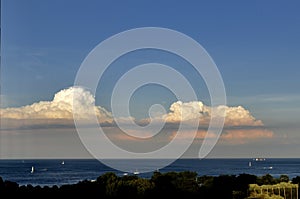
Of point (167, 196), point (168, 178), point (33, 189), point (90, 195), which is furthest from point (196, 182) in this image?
point (33, 189)

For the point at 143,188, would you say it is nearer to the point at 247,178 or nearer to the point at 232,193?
the point at 232,193

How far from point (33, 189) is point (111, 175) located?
841 centimetres

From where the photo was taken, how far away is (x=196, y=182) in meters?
53.6

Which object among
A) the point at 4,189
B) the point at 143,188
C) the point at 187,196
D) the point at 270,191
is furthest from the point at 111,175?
the point at 270,191

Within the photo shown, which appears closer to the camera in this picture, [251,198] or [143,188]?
[251,198]

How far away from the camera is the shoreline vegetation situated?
4617 centimetres

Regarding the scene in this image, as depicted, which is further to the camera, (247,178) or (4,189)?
(247,178)

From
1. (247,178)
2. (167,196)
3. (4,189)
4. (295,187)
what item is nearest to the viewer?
(4,189)

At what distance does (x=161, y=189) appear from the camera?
48.6m

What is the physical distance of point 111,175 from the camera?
51938 mm

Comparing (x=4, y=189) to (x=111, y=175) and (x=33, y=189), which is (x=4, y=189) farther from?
(x=111, y=175)

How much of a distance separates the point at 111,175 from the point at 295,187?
17.6m

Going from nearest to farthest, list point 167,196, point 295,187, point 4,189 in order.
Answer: point 4,189
point 167,196
point 295,187

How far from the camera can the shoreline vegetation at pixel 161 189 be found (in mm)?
46175
